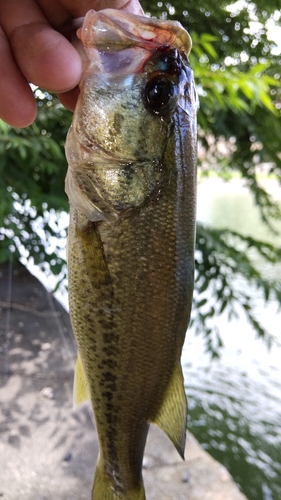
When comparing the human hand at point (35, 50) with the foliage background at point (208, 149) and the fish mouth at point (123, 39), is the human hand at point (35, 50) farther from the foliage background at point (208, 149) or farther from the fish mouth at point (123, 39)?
the foliage background at point (208, 149)

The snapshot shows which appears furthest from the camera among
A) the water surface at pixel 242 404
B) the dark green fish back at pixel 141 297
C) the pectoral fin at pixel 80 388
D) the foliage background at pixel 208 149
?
the water surface at pixel 242 404

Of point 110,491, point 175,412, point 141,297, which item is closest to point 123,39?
point 141,297

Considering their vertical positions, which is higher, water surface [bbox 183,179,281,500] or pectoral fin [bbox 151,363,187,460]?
pectoral fin [bbox 151,363,187,460]

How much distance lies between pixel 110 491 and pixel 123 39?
137 centimetres

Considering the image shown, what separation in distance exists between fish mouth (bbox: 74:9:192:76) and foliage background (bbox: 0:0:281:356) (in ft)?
5.46

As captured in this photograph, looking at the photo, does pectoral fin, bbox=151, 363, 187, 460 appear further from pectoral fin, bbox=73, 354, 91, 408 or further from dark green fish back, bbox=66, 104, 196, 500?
pectoral fin, bbox=73, 354, 91, 408

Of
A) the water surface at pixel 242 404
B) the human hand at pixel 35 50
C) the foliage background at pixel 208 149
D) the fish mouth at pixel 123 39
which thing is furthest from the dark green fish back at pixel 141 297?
the water surface at pixel 242 404

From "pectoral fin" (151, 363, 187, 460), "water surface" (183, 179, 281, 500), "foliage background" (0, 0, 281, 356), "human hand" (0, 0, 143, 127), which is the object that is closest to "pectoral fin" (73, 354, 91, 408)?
"pectoral fin" (151, 363, 187, 460)

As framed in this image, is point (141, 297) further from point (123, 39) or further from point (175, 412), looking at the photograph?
point (123, 39)

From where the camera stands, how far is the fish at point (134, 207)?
3.59 ft

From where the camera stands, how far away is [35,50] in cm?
107

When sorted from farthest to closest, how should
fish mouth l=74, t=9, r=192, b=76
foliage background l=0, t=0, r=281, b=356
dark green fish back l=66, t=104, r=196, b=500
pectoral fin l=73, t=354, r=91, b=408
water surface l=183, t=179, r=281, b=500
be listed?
1. water surface l=183, t=179, r=281, b=500
2. foliage background l=0, t=0, r=281, b=356
3. pectoral fin l=73, t=354, r=91, b=408
4. dark green fish back l=66, t=104, r=196, b=500
5. fish mouth l=74, t=9, r=192, b=76

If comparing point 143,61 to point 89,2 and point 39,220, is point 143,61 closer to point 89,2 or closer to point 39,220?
point 89,2

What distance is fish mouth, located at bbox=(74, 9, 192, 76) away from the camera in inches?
40.1
